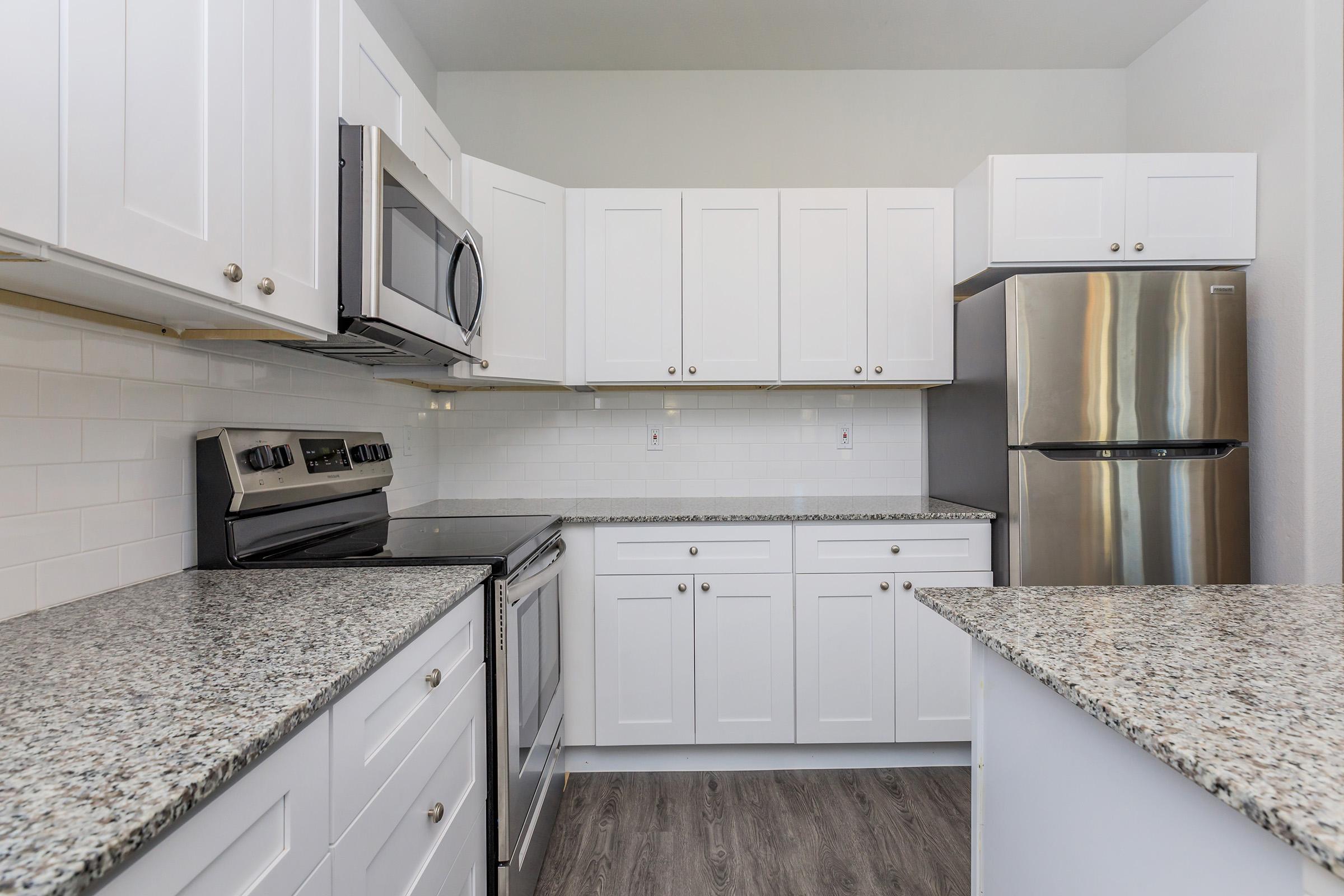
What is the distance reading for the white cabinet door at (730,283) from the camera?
2455 mm

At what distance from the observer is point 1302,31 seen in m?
1.98

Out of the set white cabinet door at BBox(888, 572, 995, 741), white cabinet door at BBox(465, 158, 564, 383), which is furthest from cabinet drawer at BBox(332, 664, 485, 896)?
white cabinet door at BBox(888, 572, 995, 741)

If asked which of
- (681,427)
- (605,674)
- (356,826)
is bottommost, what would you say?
(605,674)

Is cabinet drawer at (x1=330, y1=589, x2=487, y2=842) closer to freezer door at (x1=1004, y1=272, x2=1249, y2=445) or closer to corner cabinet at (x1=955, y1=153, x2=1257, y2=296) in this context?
freezer door at (x1=1004, y1=272, x2=1249, y2=445)

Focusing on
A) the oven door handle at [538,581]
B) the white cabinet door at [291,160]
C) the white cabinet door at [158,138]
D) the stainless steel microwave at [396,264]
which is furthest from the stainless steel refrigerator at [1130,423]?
the white cabinet door at [158,138]

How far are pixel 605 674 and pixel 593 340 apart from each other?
124 centimetres

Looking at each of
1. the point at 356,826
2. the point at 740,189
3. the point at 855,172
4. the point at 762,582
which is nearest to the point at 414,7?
the point at 740,189

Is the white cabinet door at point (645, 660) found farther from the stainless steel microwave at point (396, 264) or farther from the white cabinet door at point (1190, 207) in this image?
the white cabinet door at point (1190, 207)

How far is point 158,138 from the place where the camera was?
2.91ft

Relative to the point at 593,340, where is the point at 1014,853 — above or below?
below

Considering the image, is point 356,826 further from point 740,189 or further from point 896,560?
point 740,189

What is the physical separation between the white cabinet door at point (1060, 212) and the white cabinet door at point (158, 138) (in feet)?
7.28

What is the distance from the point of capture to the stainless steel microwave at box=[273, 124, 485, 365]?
137cm

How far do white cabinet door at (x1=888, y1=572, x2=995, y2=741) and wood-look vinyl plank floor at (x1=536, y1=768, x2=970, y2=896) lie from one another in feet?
0.53
